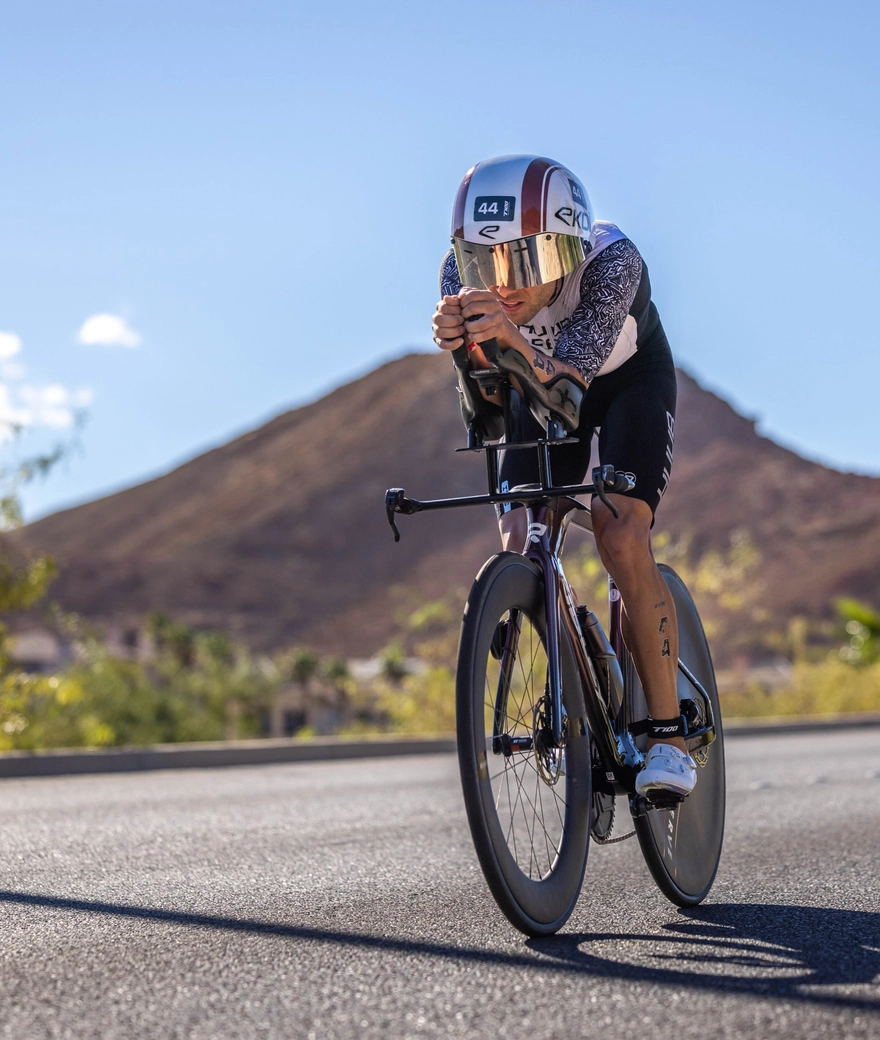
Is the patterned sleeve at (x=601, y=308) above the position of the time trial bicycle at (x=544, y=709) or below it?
above

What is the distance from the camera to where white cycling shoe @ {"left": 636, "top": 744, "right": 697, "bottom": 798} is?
135 inches

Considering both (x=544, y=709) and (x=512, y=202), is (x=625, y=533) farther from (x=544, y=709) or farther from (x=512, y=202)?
(x=512, y=202)

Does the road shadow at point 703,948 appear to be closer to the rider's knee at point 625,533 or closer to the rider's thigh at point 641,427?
the rider's knee at point 625,533

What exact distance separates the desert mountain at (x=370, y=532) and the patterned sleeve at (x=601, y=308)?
105750mm

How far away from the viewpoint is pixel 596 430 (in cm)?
384

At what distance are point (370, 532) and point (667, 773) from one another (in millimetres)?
151817

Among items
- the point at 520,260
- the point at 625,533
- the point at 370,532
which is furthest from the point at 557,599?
the point at 370,532

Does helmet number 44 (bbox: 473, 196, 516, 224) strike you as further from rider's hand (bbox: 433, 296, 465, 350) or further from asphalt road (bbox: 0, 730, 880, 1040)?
asphalt road (bbox: 0, 730, 880, 1040)

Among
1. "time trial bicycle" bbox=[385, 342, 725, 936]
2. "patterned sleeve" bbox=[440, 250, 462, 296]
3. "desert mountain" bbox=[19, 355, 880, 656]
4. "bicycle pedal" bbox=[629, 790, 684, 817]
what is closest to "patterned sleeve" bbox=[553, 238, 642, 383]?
"time trial bicycle" bbox=[385, 342, 725, 936]

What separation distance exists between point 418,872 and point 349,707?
6392 centimetres

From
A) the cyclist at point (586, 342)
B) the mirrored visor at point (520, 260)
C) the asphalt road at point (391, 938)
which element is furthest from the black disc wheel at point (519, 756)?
the mirrored visor at point (520, 260)

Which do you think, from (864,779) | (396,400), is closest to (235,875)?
(864,779)

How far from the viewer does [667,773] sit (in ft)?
11.3

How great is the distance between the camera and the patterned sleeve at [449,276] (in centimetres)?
373
